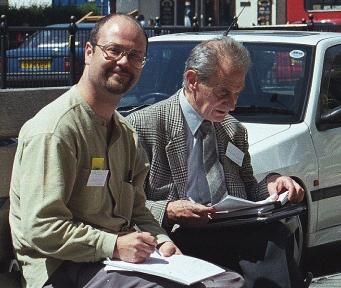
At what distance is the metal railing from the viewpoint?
16078 mm

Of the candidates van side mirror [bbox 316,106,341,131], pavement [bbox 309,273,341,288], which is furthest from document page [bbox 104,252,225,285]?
van side mirror [bbox 316,106,341,131]

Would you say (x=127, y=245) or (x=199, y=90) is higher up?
(x=199, y=90)

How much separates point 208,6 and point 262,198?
38.9 metres

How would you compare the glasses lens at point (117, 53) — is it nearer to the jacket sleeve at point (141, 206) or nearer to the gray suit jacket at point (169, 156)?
the jacket sleeve at point (141, 206)

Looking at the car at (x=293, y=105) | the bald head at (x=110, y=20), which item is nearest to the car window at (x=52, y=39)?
the car at (x=293, y=105)

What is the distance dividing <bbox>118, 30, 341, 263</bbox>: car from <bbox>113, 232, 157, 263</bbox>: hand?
2.52 m

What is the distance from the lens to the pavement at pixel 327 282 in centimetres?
601

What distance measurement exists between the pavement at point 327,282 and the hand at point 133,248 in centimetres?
309

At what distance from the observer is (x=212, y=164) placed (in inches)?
162

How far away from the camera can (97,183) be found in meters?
3.28

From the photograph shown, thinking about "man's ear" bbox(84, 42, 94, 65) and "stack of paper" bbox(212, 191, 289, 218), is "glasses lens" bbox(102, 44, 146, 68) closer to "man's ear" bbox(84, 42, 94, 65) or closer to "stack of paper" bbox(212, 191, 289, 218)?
"man's ear" bbox(84, 42, 94, 65)

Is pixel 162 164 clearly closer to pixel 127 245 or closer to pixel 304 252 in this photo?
pixel 127 245

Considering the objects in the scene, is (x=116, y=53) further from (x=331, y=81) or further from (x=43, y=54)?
(x=43, y=54)

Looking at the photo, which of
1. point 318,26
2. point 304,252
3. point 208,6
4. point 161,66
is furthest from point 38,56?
point 208,6
